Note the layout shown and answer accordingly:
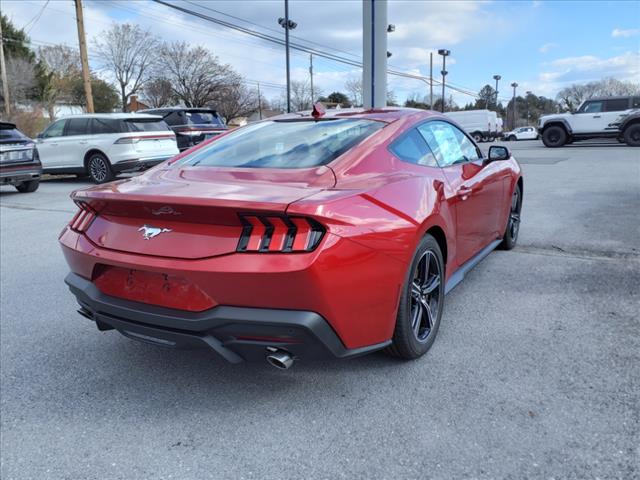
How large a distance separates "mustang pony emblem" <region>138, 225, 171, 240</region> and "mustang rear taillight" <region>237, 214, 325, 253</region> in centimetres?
43

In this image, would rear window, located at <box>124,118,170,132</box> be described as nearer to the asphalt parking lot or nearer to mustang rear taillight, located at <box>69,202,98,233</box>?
the asphalt parking lot

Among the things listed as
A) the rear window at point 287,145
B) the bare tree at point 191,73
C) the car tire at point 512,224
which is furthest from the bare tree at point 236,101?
the rear window at point 287,145

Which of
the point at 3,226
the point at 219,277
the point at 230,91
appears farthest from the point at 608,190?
the point at 230,91

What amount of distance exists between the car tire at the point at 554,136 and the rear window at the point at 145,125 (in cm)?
1608

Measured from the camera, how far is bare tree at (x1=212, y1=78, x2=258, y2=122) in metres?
51.9

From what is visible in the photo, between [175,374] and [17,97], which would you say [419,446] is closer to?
[175,374]

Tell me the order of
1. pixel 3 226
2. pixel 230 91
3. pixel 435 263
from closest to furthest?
pixel 435 263 → pixel 3 226 → pixel 230 91

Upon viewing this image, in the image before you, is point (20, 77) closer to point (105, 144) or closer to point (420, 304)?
point (105, 144)

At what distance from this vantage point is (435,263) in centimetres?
303

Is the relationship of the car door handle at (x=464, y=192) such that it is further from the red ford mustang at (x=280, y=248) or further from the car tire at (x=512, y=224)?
the car tire at (x=512, y=224)

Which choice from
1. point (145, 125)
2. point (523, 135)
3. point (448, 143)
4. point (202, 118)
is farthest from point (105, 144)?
point (523, 135)

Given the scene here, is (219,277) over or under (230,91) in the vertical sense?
under

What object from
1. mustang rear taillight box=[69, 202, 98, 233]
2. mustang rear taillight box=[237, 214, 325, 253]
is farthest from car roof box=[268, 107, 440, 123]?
mustang rear taillight box=[69, 202, 98, 233]

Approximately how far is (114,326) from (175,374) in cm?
54
